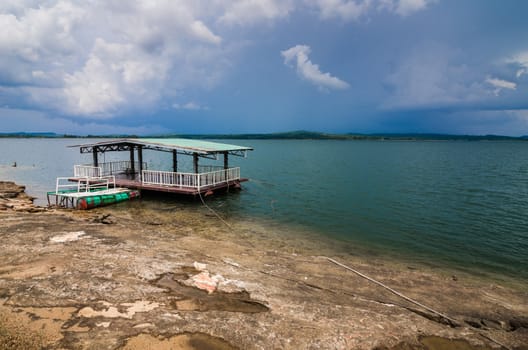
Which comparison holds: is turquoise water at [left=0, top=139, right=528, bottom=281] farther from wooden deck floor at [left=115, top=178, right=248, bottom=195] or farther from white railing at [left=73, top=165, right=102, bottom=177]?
white railing at [left=73, top=165, right=102, bottom=177]

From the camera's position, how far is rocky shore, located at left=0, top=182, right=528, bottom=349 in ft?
18.9

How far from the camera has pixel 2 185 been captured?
88.2 feet

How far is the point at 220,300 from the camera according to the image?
726 centimetres

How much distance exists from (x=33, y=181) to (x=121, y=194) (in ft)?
69.3

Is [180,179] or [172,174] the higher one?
[172,174]

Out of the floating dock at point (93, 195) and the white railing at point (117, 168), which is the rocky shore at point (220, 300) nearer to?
the floating dock at point (93, 195)

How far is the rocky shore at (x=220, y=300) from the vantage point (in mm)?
5766

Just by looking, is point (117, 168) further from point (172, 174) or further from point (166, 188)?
point (166, 188)

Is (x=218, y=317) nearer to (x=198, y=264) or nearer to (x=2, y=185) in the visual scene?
(x=198, y=264)

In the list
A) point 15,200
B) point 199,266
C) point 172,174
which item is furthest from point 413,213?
point 15,200

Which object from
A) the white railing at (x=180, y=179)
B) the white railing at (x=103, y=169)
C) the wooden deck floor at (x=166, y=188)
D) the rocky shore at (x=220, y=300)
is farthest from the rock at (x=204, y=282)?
the white railing at (x=103, y=169)

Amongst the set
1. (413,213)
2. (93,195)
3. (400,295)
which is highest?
(93,195)

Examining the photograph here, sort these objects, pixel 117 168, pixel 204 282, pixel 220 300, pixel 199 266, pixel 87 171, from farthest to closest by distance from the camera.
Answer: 1. pixel 117 168
2. pixel 87 171
3. pixel 199 266
4. pixel 204 282
5. pixel 220 300

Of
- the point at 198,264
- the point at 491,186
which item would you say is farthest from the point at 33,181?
the point at 491,186
